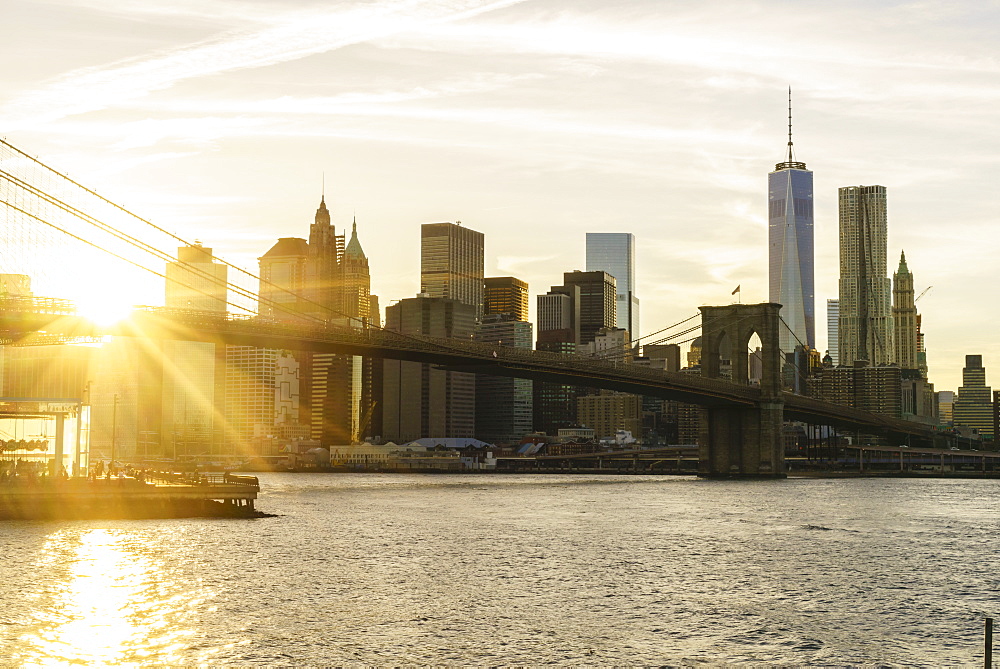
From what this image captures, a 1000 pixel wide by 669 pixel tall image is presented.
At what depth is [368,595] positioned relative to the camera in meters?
36.2

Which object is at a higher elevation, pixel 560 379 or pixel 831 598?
pixel 560 379

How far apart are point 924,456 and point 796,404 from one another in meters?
80.5

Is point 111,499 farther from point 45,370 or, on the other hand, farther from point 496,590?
point 45,370

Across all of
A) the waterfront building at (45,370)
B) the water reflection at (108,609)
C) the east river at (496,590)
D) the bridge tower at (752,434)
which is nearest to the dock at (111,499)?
the east river at (496,590)

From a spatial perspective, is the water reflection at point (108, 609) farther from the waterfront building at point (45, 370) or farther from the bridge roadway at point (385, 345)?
the waterfront building at point (45, 370)

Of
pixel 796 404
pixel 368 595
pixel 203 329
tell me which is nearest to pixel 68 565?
pixel 368 595

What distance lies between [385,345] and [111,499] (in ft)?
116

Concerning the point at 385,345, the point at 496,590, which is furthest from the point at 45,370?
the point at 496,590

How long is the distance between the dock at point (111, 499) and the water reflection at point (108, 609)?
12377 millimetres

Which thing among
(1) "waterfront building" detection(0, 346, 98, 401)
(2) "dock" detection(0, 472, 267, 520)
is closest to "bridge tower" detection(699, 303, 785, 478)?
(1) "waterfront building" detection(0, 346, 98, 401)

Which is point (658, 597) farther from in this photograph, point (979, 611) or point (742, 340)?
point (742, 340)

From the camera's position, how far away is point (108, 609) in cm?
3272

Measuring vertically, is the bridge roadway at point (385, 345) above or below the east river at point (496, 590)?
above

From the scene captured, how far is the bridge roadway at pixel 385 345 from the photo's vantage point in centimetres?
7212
